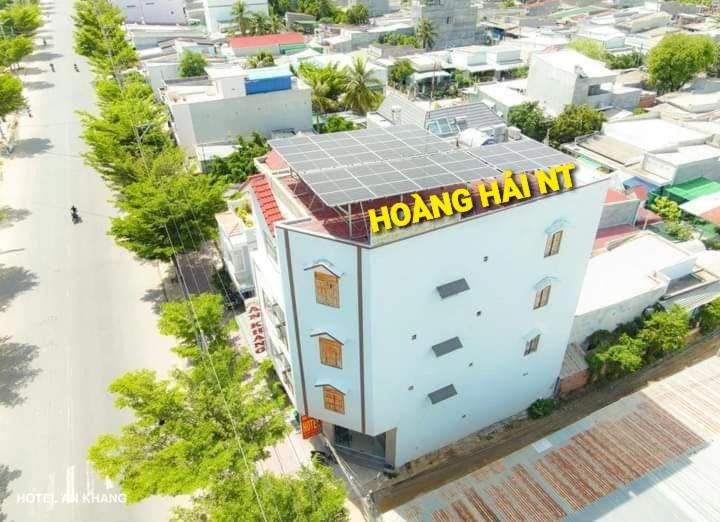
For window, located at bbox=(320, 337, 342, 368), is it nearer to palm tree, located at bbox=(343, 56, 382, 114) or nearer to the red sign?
the red sign

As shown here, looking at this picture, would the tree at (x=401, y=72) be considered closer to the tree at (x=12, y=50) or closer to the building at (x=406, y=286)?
Result: the building at (x=406, y=286)

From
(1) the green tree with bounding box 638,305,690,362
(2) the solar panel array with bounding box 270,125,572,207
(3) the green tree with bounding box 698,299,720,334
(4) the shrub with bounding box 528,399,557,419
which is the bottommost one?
(4) the shrub with bounding box 528,399,557,419

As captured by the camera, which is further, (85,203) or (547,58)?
(547,58)

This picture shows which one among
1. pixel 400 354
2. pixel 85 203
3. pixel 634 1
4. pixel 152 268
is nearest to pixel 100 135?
pixel 85 203

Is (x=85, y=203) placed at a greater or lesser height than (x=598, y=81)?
lesser

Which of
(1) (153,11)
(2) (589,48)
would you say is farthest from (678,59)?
(1) (153,11)

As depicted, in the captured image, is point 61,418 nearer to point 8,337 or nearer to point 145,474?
point 8,337

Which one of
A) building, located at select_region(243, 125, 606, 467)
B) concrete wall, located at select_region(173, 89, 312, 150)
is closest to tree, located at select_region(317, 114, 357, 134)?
concrete wall, located at select_region(173, 89, 312, 150)

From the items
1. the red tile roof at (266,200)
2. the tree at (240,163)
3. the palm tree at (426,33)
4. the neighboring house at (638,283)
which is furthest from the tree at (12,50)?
the neighboring house at (638,283)
